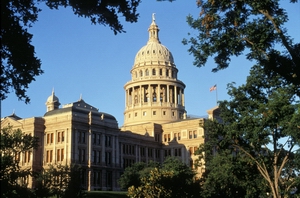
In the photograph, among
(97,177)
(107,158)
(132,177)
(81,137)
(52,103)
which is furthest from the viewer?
(52,103)

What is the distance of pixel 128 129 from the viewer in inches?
4156

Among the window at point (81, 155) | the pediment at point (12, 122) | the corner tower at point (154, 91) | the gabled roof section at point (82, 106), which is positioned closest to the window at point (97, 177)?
the window at point (81, 155)

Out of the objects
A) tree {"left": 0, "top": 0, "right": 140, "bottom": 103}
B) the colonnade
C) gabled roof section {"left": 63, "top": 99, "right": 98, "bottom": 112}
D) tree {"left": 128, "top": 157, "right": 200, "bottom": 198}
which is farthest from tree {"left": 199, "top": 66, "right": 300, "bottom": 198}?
the colonnade

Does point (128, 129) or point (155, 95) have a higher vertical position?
point (155, 95)

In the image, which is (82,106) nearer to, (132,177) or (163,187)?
(132,177)

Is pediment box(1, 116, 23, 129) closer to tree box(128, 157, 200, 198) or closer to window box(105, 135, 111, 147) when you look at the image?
window box(105, 135, 111, 147)

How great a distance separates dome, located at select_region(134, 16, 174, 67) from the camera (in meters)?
116

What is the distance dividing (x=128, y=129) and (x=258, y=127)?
2792 inches

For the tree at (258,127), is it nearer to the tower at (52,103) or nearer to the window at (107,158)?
the window at (107,158)

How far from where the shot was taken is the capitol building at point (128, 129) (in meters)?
76.4

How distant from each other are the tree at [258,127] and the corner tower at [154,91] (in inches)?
2516

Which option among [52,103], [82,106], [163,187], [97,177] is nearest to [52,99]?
[52,103]

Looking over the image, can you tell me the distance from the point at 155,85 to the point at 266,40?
88122 mm

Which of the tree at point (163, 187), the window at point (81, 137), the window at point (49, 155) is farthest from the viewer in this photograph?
the window at point (49, 155)
